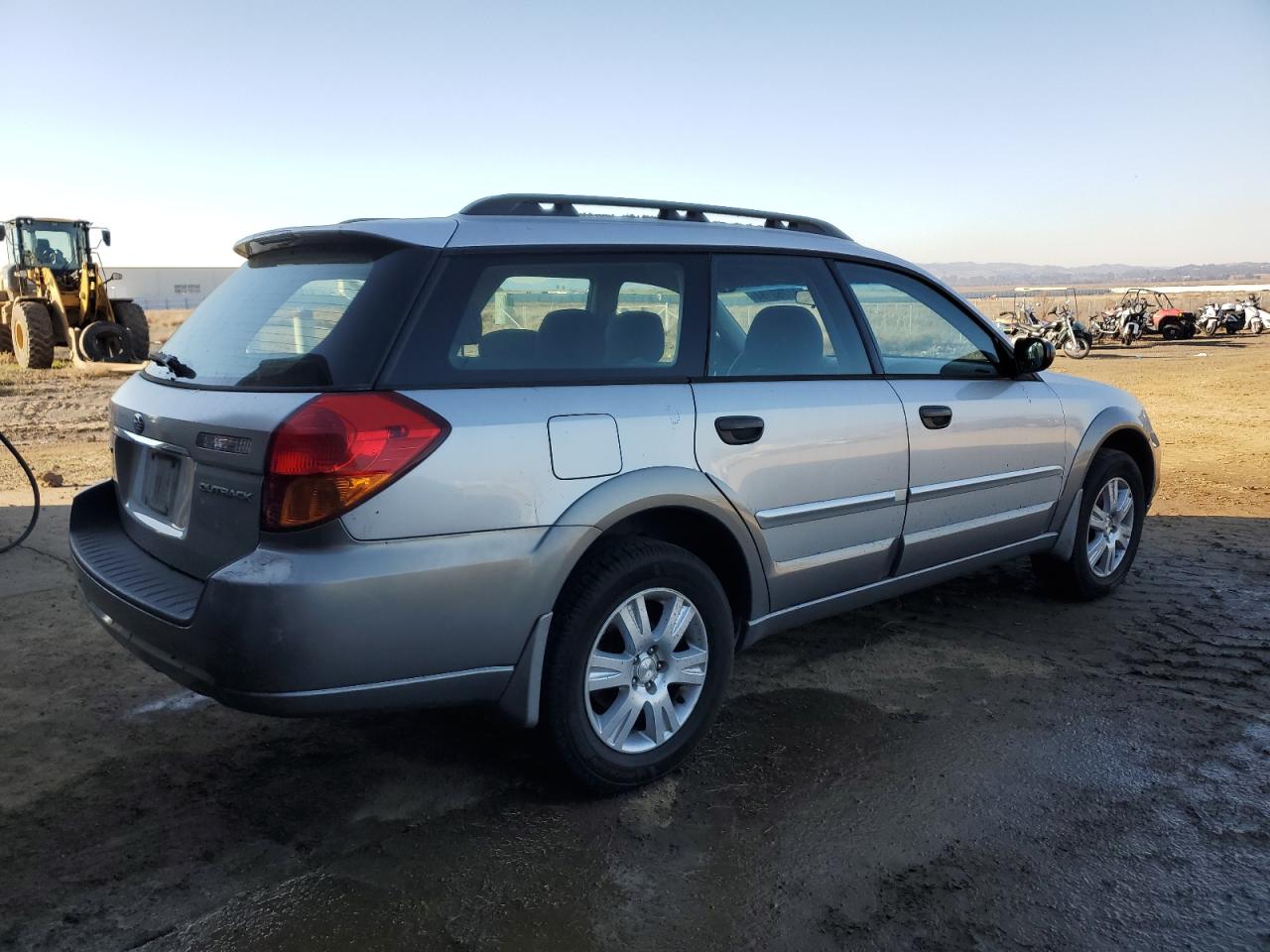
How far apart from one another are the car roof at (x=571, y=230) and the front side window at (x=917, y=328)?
0.14 meters

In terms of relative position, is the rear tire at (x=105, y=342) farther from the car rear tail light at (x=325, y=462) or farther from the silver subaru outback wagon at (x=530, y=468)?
the car rear tail light at (x=325, y=462)

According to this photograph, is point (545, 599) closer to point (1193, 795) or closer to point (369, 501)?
point (369, 501)

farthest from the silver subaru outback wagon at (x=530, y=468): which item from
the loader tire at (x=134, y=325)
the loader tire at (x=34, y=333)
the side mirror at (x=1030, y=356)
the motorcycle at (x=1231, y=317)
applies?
the motorcycle at (x=1231, y=317)

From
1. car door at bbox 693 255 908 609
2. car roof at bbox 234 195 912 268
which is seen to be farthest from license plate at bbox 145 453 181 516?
car door at bbox 693 255 908 609

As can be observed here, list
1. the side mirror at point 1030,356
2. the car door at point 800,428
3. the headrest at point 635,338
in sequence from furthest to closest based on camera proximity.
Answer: the side mirror at point 1030,356, the car door at point 800,428, the headrest at point 635,338

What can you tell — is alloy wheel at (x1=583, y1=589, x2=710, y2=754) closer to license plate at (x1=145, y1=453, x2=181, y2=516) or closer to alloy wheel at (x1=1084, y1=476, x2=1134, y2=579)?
license plate at (x1=145, y1=453, x2=181, y2=516)

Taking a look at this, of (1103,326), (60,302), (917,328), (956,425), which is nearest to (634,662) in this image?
(956,425)

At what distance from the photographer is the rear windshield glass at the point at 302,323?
281 cm

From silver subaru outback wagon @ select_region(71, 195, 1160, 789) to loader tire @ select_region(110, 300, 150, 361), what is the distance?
17.8m

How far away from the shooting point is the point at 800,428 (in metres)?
3.61

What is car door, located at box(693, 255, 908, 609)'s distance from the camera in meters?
3.46

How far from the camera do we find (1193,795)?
3.25 meters

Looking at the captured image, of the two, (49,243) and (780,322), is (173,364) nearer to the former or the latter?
(780,322)

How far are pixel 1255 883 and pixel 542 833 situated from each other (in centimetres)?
193
